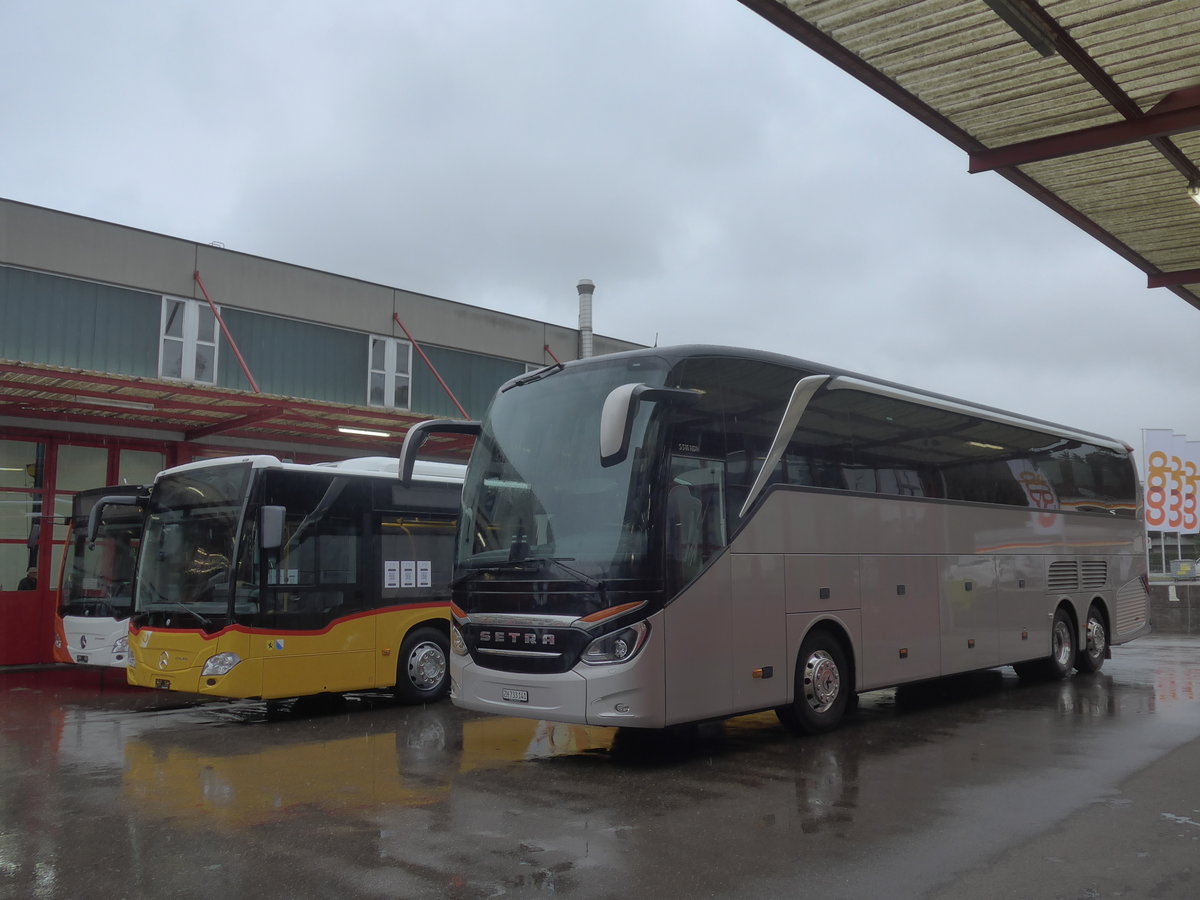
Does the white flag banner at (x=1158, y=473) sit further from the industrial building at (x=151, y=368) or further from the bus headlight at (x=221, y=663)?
the bus headlight at (x=221, y=663)

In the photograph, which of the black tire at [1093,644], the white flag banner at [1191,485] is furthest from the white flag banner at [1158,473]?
the black tire at [1093,644]

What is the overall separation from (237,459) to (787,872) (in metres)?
8.40

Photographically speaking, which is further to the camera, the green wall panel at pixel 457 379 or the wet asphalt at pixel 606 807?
the green wall panel at pixel 457 379

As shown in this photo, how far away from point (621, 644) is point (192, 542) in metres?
6.15

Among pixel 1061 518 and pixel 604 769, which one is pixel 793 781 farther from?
pixel 1061 518

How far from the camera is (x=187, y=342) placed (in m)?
21.0

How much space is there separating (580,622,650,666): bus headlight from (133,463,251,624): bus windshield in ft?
16.6

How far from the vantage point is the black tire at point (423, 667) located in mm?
12859

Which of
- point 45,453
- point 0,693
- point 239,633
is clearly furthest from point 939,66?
point 45,453

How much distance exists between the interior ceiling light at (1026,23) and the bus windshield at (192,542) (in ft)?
28.5

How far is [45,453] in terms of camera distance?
62.1 ft

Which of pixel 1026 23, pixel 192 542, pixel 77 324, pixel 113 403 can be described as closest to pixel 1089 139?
pixel 1026 23

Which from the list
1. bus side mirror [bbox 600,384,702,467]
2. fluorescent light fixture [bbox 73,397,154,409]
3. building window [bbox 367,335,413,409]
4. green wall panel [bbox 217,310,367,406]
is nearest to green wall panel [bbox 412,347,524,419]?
building window [bbox 367,335,413,409]

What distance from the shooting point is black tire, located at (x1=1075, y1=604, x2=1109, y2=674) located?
50.0 ft
